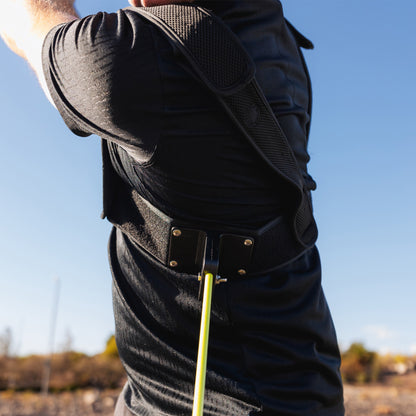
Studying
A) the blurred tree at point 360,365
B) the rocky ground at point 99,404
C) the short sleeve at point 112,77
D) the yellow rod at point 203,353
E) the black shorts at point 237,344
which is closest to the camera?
the yellow rod at point 203,353

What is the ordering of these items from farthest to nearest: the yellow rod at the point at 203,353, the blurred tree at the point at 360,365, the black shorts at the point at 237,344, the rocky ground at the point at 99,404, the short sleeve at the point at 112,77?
the blurred tree at the point at 360,365
the rocky ground at the point at 99,404
the black shorts at the point at 237,344
the short sleeve at the point at 112,77
the yellow rod at the point at 203,353

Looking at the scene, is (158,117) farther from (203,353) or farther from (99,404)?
(99,404)

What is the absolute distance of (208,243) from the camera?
3.34ft

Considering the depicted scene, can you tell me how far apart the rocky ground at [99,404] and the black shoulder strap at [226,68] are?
7.86 meters

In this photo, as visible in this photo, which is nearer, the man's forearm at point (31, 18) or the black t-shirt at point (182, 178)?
the black t-shirt at point (182, 178)

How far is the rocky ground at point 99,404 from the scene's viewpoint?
805 centimetres

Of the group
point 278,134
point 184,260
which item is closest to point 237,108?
point 278,134

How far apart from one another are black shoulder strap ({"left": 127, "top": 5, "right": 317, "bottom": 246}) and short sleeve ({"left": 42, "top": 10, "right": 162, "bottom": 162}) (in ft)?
0.19

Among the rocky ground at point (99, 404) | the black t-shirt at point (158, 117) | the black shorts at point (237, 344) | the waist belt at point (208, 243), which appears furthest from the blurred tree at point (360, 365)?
the black t-shirt at point (158, 117)

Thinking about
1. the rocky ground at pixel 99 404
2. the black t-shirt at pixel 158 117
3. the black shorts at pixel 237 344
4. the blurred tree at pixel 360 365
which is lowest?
the blurred tree at pixel 360 365

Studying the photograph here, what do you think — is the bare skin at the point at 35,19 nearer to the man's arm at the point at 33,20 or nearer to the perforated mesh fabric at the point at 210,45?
the man's arm at the point at 33,20

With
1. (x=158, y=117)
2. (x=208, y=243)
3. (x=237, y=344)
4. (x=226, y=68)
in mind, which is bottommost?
(x=237, y=344)

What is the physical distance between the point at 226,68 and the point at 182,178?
0.24 metres

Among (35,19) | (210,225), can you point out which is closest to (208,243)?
(210,225)
